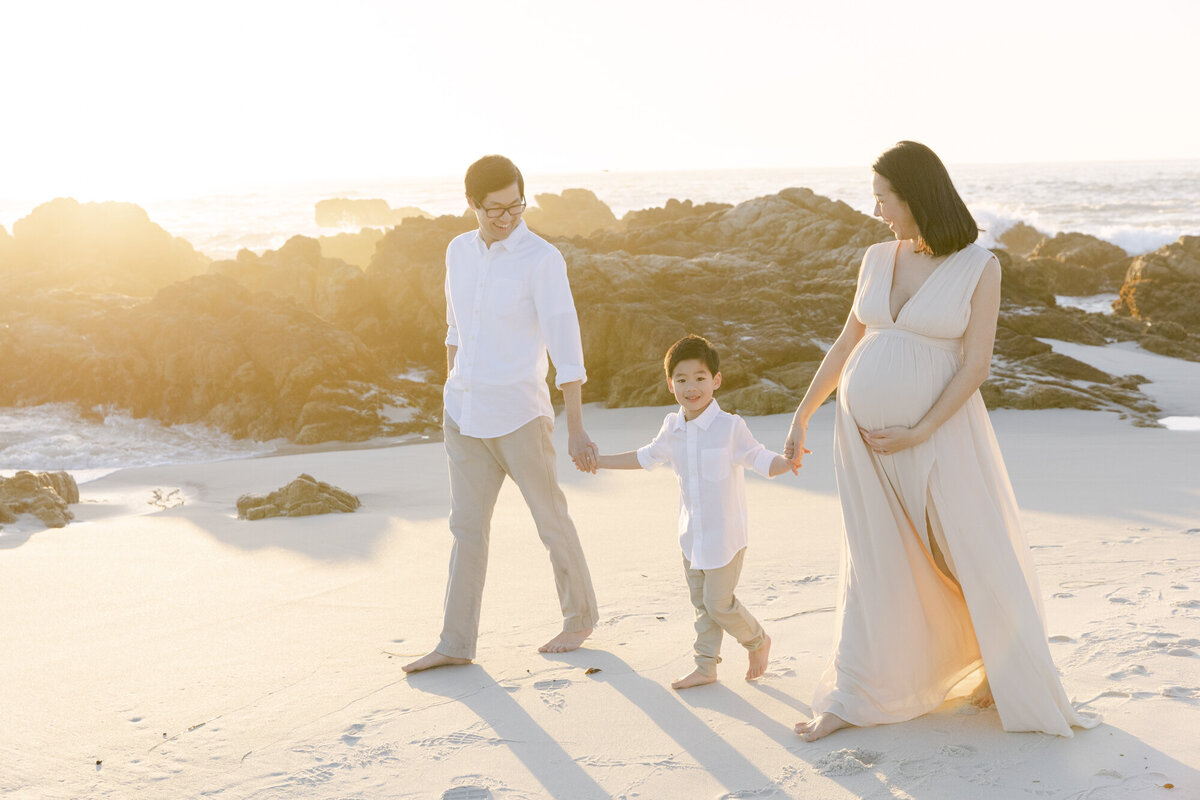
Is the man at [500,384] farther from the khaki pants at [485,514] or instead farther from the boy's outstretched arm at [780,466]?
the boy's outstretched arm at [780,466]

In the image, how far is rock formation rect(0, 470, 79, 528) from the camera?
7.00 meters

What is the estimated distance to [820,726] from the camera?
316 centimetres

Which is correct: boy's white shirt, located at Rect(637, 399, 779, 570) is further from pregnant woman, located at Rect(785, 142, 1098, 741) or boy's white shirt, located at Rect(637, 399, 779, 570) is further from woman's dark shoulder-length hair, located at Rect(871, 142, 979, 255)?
woman's dark shoulder-length hair, located at Rect(871, 142, 979, 255)

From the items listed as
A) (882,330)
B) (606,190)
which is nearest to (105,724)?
(882,330)

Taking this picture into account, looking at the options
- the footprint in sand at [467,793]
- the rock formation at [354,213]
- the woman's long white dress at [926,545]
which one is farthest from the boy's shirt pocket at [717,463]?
the rock formation at [354,213]

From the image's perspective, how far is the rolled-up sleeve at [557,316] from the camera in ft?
12.9

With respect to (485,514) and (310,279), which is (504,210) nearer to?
(485,514)

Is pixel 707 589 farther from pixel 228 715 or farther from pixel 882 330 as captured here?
pixel 228 715

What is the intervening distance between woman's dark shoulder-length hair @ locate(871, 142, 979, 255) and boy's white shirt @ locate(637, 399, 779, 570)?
88 cm

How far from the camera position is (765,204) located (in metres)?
17.2

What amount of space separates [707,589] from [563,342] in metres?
1.06

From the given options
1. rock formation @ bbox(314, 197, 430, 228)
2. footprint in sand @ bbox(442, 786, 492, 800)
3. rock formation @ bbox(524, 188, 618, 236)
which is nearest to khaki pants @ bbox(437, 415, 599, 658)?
footprint in sand @ bbox(442, 786, 492, 800)

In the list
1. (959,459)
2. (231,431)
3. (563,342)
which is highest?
(563,342)

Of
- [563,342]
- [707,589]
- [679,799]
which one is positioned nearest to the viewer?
[679,799]
